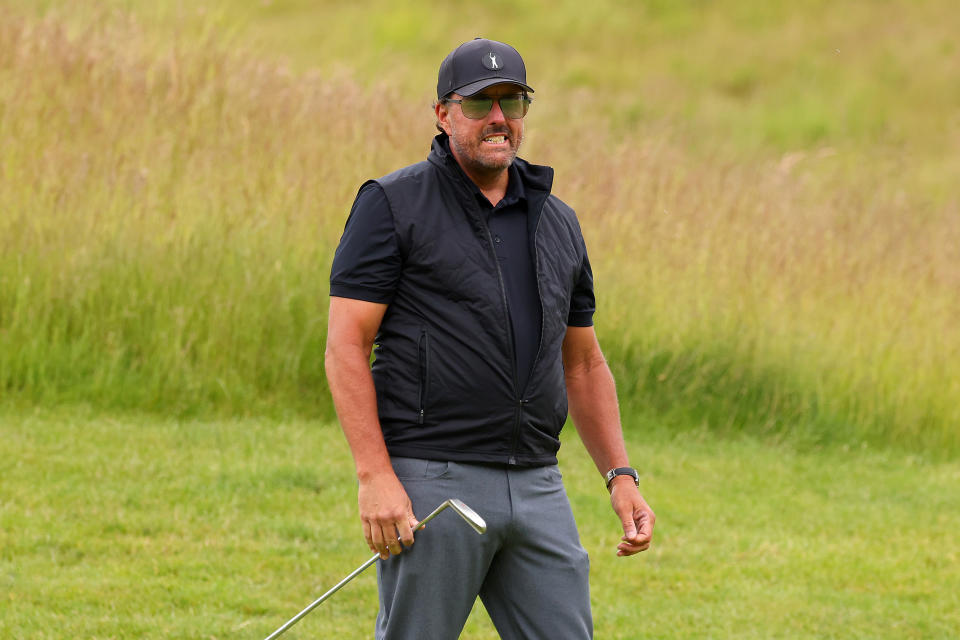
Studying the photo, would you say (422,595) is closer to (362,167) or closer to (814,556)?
(814,556)

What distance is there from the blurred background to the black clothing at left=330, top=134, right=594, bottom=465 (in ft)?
8.57

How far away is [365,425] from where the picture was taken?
3277 mm

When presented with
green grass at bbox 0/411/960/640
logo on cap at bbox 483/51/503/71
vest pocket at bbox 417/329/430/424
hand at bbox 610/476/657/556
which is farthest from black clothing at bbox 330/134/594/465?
green grass at bbox 0/411/960/640

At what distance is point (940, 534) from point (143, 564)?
Result: 3.94 meters

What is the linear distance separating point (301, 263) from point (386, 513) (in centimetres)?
582

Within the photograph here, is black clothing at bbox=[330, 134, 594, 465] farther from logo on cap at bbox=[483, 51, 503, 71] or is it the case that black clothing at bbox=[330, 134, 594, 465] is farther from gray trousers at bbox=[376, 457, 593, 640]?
logo on cap at bbox=[483, 51, 503, 71]

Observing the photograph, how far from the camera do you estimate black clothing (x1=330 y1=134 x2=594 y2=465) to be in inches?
132

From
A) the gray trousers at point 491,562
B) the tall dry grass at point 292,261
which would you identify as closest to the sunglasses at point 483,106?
the gray trousers at point 491,562

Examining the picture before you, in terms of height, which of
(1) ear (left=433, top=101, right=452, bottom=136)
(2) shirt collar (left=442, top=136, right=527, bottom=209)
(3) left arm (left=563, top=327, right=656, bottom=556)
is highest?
(1) ear (left=433, top=101, right=452, bottom=136)

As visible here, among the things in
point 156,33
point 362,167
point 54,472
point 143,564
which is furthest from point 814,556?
point 156,33

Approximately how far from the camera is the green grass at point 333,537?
226 inches

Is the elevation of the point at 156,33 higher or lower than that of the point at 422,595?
higher

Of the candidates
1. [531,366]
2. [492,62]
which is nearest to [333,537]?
[531,366]

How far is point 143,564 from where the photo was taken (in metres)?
6.04
